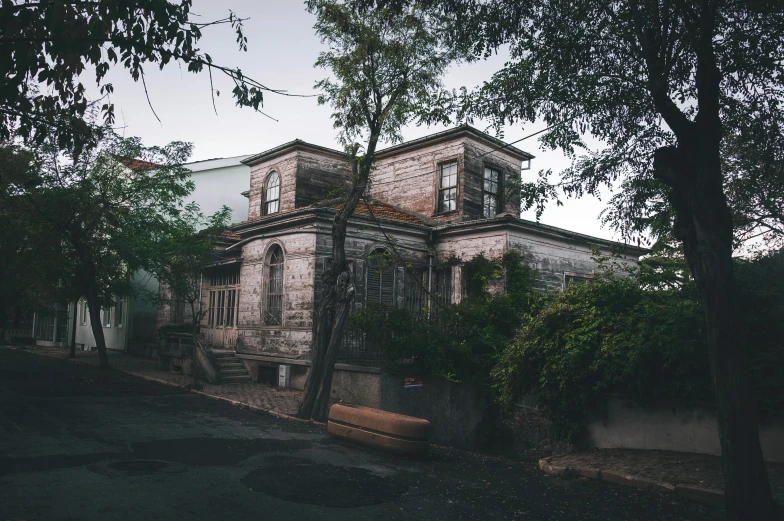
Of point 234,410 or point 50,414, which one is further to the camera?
point 234,410

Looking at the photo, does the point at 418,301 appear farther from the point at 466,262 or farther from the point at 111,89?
the point at 111,89

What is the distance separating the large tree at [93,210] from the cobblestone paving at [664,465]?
15195 millimetres

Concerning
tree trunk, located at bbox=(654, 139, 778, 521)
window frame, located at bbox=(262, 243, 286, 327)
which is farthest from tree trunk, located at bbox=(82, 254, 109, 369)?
tree trunk, located at bbox=(654, 139, 778, 521)


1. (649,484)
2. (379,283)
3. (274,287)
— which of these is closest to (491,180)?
(379,283)

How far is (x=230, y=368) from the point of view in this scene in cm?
1891

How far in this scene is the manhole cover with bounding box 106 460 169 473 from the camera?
24.9 feet

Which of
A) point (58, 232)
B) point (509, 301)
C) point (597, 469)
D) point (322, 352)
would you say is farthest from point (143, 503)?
point (58, 232)

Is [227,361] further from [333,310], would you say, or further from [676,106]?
[676,106]

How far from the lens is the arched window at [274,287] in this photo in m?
18.5

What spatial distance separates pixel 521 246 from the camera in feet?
59.8

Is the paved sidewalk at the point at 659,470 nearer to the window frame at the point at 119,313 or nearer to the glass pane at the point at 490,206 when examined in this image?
the glass pane at the point at 490,206

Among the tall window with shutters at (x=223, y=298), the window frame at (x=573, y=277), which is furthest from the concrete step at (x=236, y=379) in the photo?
the window frame at (x=573, y=277)

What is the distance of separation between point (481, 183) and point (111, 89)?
50.4 feet

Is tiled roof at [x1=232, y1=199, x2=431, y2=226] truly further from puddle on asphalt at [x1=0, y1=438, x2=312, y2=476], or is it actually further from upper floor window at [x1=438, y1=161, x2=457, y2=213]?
puddle on asphalt at [x1=0, y1=438, x2=312, y2=476]
